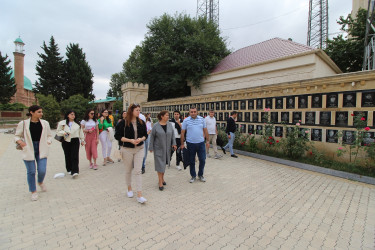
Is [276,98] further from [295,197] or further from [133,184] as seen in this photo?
[133,184]

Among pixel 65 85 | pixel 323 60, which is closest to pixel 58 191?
pixel 323 60

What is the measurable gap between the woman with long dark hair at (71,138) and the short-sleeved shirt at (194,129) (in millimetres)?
2990

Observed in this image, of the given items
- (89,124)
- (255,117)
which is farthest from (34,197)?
(255,117)

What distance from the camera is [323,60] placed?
433 inches

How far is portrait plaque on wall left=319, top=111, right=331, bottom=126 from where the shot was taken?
6376mm

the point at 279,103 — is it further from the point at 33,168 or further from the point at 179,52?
the point at 179,52

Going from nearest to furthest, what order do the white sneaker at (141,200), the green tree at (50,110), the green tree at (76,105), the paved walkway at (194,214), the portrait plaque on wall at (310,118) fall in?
the paved walkway at (194,214) < the white sneaker at (141,200) < the portrait plaque on wall at (310,118) < the green tree at (50,110) < the green tree at (76,105)

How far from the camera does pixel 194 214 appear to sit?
133 inches

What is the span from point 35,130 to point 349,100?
8.30 metres

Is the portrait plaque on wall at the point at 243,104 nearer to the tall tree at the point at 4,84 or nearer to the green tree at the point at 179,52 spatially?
the green tree at the point at 179,52

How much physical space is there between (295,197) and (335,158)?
3.30m

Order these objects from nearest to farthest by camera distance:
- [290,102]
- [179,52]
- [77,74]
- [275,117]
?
[290,102], [275,117], [179,52], [77,74]

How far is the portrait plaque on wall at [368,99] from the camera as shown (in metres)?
5.51

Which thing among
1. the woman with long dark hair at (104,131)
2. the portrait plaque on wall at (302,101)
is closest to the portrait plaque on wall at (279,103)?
the portrait plaque on wall at (302,101)
